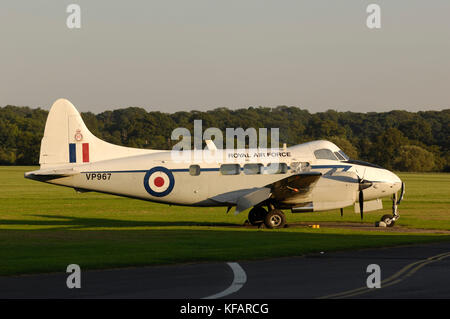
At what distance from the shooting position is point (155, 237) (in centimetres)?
2997

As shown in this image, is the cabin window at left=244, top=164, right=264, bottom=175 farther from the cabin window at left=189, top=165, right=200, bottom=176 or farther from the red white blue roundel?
the red white blue roundel

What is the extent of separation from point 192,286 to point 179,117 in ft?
577

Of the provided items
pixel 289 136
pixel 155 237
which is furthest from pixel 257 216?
pixel 289 136

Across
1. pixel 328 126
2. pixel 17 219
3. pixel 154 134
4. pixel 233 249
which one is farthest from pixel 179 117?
pixel 233 249

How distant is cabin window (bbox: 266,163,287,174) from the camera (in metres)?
34.5

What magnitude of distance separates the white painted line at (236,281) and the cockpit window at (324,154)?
14406mm

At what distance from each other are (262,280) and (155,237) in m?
12.3

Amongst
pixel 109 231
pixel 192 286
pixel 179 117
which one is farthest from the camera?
pixel 179 117

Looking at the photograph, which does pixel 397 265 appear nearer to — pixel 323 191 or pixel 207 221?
pixel 323 191

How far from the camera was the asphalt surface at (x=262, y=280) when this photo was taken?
1611 cm

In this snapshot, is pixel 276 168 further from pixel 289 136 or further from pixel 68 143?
pixel 289 136

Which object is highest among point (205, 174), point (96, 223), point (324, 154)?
point (324, 154)

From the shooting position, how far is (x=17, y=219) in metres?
41.0

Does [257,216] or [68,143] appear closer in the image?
[68,143]
